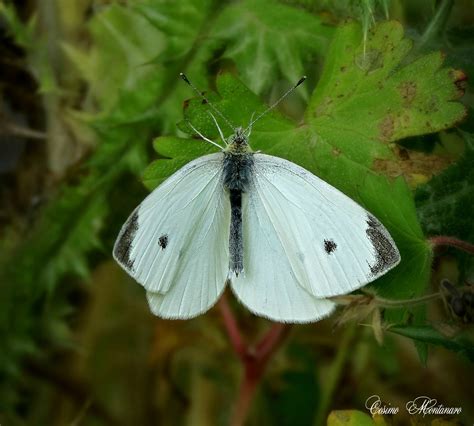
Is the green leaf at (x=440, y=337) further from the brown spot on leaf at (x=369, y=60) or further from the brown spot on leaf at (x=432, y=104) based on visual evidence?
the brown spot on leaf at (x=369, y=60)

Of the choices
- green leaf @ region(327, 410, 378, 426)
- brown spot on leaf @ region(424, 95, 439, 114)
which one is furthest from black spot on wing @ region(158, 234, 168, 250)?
brown spot on leaf @ region(424, 95, 439, 114)

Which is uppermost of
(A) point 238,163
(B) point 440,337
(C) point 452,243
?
(A) point 238,163

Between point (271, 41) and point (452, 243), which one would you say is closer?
point (452, 243)

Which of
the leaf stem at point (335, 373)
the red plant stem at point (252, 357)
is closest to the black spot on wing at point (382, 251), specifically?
the red plant stem at point (252, 357)

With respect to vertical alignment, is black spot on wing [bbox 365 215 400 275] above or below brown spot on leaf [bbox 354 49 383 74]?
below

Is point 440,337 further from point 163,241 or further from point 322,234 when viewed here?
point 163,241

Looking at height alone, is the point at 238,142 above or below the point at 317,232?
above

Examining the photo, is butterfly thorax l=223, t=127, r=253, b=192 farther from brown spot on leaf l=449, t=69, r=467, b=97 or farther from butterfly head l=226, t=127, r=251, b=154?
brown spot on leaf l=449, t=69, r=467, b=97

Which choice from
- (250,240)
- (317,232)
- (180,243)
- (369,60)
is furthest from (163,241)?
(369,60)
